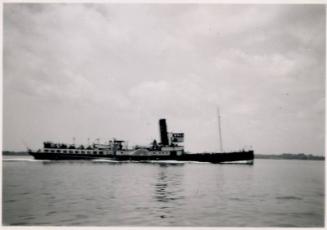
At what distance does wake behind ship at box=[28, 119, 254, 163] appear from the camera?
59216 millimetres

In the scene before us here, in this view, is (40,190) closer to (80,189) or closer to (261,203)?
(80,189)

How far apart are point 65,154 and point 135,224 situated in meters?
49.5

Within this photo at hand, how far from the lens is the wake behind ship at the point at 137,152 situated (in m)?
59.2

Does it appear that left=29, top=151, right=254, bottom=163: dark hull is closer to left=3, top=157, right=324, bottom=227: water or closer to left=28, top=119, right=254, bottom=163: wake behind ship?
left=28, top=119, right=254, bottom=163: wake behind ship

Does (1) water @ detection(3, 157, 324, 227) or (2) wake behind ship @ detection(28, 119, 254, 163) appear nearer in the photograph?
(1) water @ detection(3, 157, 324, 227)

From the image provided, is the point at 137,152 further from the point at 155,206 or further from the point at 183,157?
the point at 155,206

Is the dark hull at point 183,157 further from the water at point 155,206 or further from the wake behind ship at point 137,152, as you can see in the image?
the water at point 155,206

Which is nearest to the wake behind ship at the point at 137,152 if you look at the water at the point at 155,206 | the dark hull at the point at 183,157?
the dark hull at the point at 183,157

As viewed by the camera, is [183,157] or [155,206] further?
[183,157]

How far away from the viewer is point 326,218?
15.4 m

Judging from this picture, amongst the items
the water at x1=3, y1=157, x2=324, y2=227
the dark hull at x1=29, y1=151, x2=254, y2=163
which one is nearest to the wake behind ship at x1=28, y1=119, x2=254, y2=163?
the dark hull at x1=29, y1=151, x2=254, y2=163

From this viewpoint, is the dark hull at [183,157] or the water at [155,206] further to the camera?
the dark hull at [183,157]

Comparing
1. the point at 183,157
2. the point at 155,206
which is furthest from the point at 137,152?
the point at 155,206

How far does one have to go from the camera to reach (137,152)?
2507 inches
